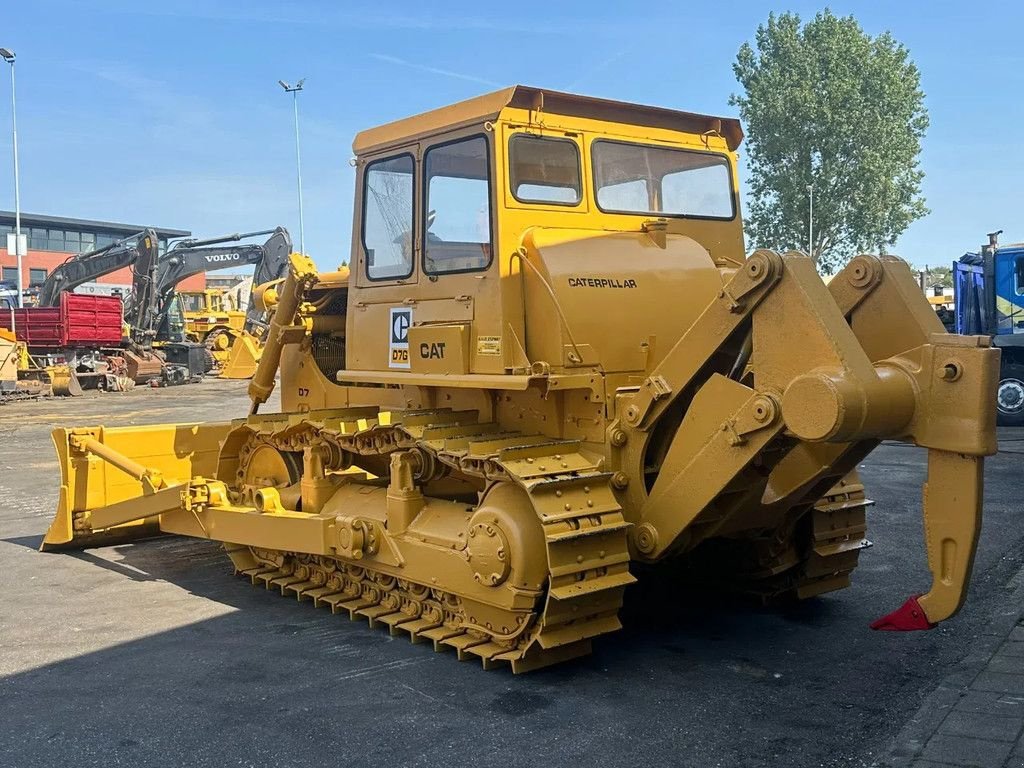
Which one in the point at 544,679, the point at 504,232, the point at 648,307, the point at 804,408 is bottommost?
the point at 544,679

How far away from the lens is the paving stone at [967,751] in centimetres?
376

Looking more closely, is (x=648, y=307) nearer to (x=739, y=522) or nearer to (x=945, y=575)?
(x=739, y=522)

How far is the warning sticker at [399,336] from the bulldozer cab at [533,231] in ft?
0.03

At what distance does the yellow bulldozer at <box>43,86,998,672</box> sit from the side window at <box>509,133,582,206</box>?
2 cm

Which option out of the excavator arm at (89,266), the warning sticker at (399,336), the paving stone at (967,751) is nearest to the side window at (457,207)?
the warning sticker at (399,336)

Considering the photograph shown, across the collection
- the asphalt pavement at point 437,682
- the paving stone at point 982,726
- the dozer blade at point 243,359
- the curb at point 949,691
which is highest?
the dozer blade at point 243,359

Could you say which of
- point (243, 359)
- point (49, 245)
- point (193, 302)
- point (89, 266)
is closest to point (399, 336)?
point (243, 359)

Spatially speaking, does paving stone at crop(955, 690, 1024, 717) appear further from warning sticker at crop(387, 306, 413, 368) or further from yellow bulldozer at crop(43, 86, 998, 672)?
warning sticker at crop(387, 306, 413, 368)

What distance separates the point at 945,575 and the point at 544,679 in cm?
199

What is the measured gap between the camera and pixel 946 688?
459cm

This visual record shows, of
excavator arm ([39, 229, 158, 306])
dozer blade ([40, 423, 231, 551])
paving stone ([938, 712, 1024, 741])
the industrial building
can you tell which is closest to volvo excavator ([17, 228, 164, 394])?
excavator arm ([39, 229, 158, 306])

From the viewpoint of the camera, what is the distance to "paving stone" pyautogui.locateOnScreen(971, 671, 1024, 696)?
4523 millimetres

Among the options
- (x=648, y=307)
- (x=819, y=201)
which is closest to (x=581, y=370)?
(x=648, y=307)

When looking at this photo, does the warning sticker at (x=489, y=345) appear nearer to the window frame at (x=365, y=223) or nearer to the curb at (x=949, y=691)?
the window frame at (x=365, y=223)
